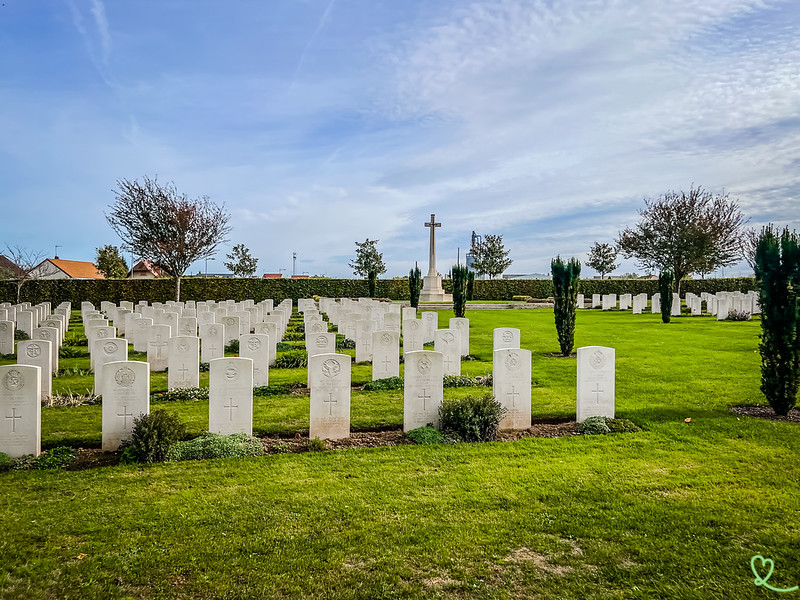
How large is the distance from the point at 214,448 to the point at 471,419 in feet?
10.8

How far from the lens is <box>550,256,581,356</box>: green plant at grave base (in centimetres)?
1438

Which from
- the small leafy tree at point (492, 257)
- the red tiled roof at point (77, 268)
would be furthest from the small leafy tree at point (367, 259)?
the red tiled roof at point (77, 268)

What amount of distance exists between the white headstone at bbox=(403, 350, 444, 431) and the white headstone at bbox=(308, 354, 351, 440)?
0.86 metres

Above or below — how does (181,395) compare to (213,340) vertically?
below

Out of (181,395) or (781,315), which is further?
(181,395)

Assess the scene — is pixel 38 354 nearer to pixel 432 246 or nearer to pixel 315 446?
pixel 315 446

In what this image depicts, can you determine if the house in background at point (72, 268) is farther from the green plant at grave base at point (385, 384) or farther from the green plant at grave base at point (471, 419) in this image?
the green plant at grave base at point (471, 419)

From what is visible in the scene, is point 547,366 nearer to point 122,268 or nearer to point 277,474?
point 277,474

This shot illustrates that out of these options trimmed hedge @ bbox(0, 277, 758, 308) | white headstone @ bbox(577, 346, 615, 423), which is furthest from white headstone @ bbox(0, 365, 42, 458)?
trimmed hedge @ bbox(0, 277, 758, 308)

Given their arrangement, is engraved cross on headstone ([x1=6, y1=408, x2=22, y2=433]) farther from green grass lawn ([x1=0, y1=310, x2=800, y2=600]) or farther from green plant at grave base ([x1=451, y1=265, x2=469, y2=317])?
green plant at grave base ([x1=451, y1=265, x2=469, y2=317])

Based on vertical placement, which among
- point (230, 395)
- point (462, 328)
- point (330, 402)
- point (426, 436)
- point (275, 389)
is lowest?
point (426, 436)
